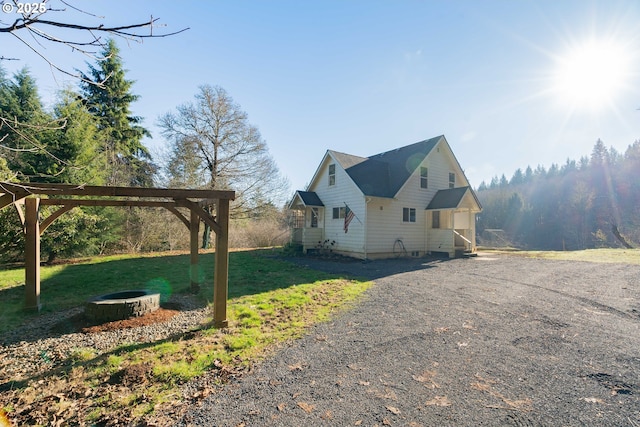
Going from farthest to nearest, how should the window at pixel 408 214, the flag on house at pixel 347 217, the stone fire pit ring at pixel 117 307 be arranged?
the window at pixel 408 214 → the flag on house at pixel 347 217 → the stone fire pit ring at pixel 117 307

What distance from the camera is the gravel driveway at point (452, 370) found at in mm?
2617

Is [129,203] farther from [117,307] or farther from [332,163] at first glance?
[332,163]

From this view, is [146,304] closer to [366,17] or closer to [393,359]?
[393,359]

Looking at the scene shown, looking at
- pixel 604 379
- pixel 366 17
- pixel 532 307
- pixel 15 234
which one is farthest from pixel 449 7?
pixel 15 234

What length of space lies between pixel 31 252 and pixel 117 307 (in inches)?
85.7

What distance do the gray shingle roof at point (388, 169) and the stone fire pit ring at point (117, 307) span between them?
1112 centimetres

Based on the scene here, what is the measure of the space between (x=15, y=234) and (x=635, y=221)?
56.2 metres

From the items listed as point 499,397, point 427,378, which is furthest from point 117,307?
point 499,397

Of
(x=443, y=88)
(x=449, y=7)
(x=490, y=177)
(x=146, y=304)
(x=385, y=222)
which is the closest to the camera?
(x=146, y=304)

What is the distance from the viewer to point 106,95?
21719 millimetres

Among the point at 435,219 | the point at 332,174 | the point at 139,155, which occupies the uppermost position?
the point at 139,155

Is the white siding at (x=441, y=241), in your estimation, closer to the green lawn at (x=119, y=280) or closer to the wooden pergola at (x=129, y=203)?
the green lawn at (x=119, y=280)

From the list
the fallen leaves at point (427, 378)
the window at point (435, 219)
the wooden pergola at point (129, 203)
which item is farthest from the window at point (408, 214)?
the fallen leaves at point (427, 378)

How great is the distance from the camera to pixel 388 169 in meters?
18.2
